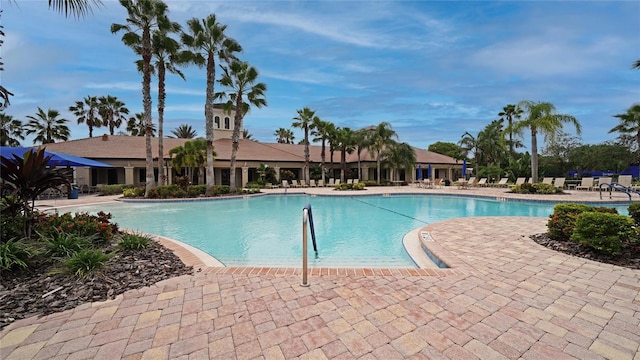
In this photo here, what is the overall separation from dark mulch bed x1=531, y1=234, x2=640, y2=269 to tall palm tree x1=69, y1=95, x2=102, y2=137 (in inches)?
1710

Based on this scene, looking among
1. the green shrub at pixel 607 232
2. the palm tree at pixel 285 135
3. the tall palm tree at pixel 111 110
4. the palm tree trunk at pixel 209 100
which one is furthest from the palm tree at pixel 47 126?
the green shrub at pixel 607 232

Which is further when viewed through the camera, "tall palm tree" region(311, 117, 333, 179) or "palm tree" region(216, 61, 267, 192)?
"tall palm tree" region(311, 117, 333, 179)

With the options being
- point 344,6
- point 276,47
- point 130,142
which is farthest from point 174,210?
point 130,142

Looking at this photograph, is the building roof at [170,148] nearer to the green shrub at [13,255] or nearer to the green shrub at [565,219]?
the green shrub at [13,255]

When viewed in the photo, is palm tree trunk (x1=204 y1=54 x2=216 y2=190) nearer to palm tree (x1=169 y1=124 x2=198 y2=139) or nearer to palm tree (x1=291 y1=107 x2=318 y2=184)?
palm tree (x1=291 y1=107 x2=318 y2=184)

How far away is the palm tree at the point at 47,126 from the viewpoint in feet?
97.0

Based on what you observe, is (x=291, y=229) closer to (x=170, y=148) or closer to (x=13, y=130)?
(x=170, y=148)

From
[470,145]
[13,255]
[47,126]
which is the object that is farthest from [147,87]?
[470,145]

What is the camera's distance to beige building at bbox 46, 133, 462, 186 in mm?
23922

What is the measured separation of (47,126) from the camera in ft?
98.5

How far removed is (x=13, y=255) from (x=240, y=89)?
18600mm

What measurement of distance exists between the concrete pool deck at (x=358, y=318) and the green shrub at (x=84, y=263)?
3.02ft

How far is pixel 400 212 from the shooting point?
41.9 ft

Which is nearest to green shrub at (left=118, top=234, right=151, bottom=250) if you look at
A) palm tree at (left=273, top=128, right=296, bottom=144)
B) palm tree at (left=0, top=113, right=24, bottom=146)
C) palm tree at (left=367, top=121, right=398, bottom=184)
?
palm tree at (left=367, top=121, right=398, bottom=184)
